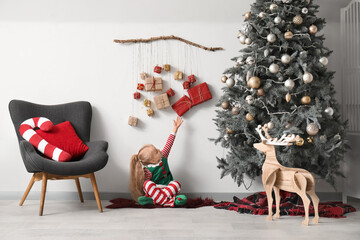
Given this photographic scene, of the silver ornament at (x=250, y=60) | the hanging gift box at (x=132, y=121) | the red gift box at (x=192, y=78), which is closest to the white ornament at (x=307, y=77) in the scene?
the silver ornament at (x=250, y=60)

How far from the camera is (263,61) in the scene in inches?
120

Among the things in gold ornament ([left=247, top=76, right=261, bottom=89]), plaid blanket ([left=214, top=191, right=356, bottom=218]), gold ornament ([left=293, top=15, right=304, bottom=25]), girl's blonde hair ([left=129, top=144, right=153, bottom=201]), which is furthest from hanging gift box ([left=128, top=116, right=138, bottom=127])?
gold ornament ([left=293, top=15, right=304, bottom=25])

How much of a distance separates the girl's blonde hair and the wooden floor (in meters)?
0.30

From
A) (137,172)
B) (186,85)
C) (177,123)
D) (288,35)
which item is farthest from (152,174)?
(288,35)

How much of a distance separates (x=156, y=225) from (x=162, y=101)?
1.35 meters

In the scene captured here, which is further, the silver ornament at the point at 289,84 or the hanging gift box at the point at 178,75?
the hanging gift box at the point at 178,75

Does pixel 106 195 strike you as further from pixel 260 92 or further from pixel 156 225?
pixel 260 92

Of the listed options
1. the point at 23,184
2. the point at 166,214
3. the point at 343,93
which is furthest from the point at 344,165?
the point at 23,184

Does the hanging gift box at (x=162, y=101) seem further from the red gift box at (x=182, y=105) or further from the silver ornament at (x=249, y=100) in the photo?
the silver ornament at (x=249, y=100)

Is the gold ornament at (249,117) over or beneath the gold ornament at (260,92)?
beneath

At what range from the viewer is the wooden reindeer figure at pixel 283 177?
2713mm

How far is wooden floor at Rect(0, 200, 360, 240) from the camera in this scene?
2.49 metres

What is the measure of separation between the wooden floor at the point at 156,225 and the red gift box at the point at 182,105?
3.26ft

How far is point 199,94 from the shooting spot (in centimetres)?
371
